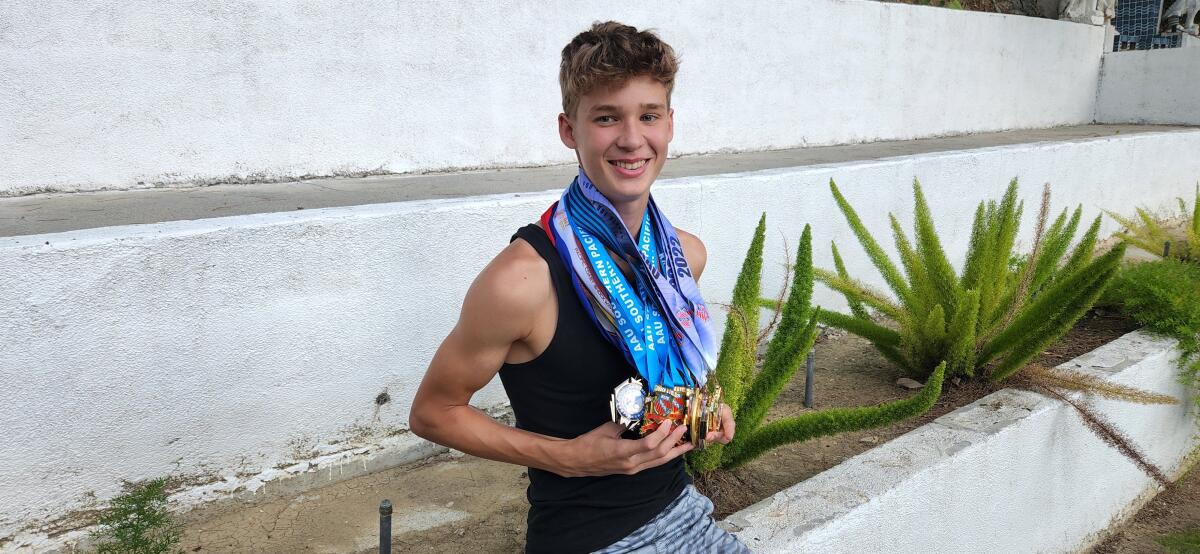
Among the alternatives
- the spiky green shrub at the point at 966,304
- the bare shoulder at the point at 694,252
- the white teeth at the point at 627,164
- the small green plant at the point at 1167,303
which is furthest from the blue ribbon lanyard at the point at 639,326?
the small green plant at the point at 1167,303

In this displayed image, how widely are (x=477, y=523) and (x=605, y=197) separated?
137 centimetres

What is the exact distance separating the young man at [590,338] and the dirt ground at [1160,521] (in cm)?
245

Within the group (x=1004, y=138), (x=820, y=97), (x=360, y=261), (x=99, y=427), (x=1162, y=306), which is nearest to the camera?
(x=99, y=427)

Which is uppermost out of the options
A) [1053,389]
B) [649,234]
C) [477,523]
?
[649,234]

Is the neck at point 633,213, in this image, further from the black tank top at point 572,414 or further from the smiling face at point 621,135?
the black tank top at point 572,414

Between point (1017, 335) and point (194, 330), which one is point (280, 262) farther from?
point (1017, 335)

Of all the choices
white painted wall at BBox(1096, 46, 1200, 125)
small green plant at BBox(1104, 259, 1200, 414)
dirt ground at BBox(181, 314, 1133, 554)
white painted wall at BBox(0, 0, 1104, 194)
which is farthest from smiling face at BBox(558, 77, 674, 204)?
white painted wall at BBox(1096, 46, 1200, 125)

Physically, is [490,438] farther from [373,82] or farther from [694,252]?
[373,82]

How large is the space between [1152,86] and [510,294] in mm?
10009

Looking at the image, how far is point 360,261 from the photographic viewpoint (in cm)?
264

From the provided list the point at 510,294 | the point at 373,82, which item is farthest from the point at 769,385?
the point at 373,82

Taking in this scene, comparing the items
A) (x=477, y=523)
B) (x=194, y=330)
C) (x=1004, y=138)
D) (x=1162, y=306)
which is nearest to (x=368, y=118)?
(x=194, y=330)

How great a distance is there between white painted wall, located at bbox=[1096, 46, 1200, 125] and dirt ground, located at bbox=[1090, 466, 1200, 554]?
6.84m

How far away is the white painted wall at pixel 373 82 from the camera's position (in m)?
3.19
